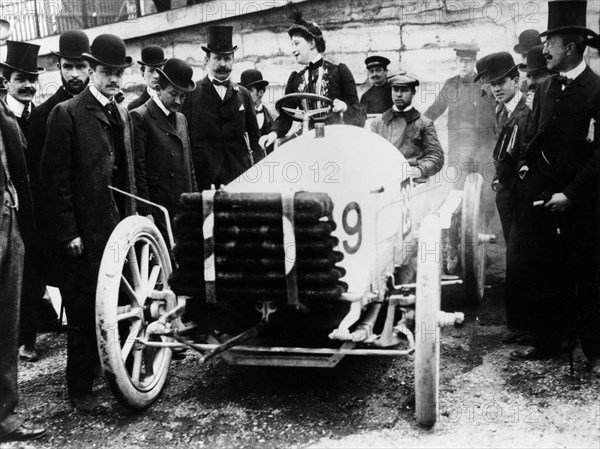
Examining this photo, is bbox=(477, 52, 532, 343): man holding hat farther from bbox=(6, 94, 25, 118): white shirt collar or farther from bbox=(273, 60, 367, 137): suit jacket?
bbox=(6, 94, 25, 118): white shirt collar

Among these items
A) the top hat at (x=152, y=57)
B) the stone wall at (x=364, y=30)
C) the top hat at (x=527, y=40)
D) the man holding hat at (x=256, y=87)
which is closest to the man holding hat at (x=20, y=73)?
the top hat at (x=152, y=57)

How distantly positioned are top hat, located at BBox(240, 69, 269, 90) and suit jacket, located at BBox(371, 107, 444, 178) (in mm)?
2333

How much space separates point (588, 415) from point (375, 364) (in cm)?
146

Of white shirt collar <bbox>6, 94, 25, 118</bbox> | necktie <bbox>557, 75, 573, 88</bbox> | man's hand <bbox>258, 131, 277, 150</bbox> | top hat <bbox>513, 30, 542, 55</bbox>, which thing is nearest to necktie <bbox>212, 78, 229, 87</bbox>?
man's hand <bbox>258, 131, 277, 150</bbox>

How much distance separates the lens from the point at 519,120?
5445 mm

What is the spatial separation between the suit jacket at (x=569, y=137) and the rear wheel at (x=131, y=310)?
8.91ft

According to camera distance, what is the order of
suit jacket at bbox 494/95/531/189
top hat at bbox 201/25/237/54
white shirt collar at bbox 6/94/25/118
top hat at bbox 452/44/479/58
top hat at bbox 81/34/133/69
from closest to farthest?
top hat at bbox 81/34/133/69
suit jacket at bbox 494/95/531/189
white shirt collar at bbox 6/94/25/118
top hat at bbox 201/25/237/54
top hat at bbox 452/44/479/58

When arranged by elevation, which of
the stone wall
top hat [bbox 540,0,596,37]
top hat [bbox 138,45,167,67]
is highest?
the stone wall

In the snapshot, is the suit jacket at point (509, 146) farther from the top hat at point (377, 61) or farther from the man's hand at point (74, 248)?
the man's hand at point (74, 248)

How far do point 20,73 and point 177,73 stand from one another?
164cm

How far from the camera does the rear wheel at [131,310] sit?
3.61 metres

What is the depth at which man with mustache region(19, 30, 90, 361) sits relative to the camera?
4684 millimetres

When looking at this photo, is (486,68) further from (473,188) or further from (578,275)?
(578,275)

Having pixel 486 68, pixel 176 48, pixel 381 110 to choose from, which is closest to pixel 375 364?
pixel 486 68
